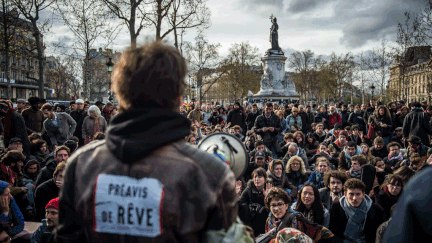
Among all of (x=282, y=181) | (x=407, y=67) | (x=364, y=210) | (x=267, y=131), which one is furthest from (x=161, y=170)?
(x=407, y=67)

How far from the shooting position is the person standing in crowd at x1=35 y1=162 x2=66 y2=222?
4.79 metres

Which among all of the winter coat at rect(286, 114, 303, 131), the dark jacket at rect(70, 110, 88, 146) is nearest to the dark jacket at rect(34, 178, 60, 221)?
the dark jacket at rect(70, 110, 88, 146)

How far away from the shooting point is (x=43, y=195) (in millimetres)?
4848

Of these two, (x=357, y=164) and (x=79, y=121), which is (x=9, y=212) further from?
(x=357, y=164)

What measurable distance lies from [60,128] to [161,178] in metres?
8.02

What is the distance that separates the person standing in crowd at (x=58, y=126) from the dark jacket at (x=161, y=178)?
7731 millimetres

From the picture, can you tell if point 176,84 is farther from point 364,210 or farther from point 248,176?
point 248,176

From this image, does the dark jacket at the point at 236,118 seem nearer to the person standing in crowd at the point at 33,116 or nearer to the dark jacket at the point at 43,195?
the person standing in crowd at the point at 33,116

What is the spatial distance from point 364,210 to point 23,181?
5.37 meters

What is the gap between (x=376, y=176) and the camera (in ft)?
21.4

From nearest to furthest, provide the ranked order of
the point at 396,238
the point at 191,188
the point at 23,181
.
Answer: the point at 396,238 < the point at 191,188 < the point at 23,181

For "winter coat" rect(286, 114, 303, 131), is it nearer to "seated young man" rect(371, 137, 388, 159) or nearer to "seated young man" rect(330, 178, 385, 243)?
"seated young man" rect(371, 137, 388, 159)

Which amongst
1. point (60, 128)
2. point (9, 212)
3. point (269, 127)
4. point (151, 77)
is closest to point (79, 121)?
point (60, 128)

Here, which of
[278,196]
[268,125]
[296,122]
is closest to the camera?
[278,196]
